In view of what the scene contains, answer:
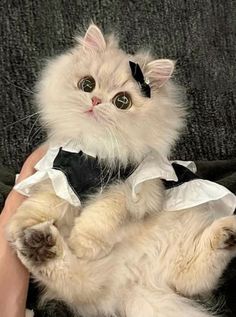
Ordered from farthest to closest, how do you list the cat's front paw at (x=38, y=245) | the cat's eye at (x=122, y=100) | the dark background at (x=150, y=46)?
1. the dark background at (x=150, y=46)
2. the cat's eye at (x=122, y=100)
3. the cat's front paw at (x=38, y=245)

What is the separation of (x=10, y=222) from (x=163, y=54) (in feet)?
2.87

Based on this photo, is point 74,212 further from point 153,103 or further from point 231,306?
point 231,306

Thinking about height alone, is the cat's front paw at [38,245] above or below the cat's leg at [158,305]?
above

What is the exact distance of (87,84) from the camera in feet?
4.04

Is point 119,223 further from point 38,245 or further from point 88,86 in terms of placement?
point 88,86

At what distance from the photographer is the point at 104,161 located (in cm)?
123

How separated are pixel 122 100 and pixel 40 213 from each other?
323 mm

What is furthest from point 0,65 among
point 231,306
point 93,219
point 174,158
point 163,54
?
point 231,306

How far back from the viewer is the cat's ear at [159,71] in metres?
1.22

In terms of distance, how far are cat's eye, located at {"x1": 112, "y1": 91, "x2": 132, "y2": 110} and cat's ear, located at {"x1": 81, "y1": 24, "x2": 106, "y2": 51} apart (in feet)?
0.49

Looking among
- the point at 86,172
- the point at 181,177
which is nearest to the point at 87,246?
the point at 86,172

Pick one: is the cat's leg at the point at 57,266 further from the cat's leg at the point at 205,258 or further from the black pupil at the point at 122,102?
the black pupil at the point at 122,102

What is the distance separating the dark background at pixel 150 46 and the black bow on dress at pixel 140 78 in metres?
0.55

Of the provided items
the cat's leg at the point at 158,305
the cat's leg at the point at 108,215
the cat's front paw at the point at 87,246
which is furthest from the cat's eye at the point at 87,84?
the cat's leg at the point at 158,305
